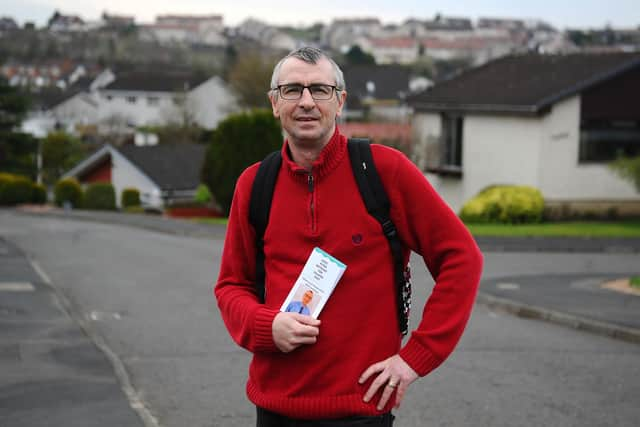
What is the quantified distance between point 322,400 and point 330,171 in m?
0.78

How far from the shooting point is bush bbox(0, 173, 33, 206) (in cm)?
4931

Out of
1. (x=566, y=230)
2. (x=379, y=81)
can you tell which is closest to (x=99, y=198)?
(x=566, y=230)

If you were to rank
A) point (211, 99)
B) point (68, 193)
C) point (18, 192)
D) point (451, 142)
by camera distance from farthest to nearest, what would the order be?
1. point (211, 99)
2. point (18, 192)
3. point (68, 193)
4. point (451, 142)

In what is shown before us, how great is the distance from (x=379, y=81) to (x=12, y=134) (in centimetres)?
4965

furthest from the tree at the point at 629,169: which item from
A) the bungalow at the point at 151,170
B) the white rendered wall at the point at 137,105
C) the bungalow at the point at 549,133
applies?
the white rendered wall at the point at 137,105

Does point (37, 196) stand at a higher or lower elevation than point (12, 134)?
lower

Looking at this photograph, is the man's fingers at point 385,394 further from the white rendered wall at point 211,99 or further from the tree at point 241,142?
the white rendered wall at point 211,99

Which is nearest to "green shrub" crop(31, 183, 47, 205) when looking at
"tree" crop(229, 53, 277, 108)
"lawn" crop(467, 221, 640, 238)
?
"tree" crop(229, 53, 277, 108)

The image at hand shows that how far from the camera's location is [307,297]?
314 centimetres

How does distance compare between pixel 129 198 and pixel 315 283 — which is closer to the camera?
pixel 315 283

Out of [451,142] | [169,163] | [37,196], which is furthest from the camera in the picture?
[169,163]

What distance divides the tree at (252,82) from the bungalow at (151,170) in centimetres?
2556

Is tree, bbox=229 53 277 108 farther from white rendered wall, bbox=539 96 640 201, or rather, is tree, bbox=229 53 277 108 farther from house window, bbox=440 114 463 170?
white rendered wall, bbox=539 96 640 201

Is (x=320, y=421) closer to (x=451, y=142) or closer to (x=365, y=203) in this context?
(x=365, y=203)
